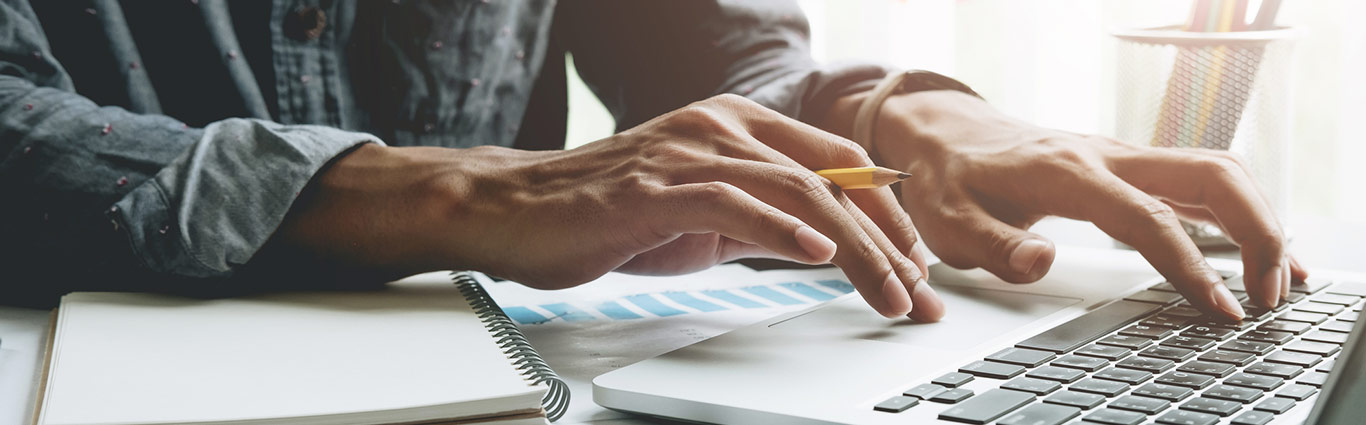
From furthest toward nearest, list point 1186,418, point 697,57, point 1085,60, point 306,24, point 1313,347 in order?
1. point 1085,60
2. point 697,57
3. point 306,24
4. point 1313,347
5. point 1186,418

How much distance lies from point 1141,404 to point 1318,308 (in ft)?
0.81

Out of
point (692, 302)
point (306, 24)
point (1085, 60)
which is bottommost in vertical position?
point (1085, 60)

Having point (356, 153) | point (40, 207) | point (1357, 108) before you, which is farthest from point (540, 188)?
point (1357, 108)

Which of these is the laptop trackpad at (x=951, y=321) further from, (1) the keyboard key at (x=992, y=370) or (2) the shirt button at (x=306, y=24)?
(2) the shirt button at (x=306, y=24)

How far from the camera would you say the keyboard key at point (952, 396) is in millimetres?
393

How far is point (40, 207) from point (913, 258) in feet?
1.51

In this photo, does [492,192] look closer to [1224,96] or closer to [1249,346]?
[1249,346]

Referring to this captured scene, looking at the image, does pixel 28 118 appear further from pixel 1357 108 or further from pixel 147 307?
pixel 1357 108

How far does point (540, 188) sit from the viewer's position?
0.60 meters

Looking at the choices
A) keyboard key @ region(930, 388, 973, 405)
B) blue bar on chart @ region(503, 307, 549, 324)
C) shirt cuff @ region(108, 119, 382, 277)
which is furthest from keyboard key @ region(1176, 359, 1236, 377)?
shirt cuff @ region(108, 119, 382, 277)

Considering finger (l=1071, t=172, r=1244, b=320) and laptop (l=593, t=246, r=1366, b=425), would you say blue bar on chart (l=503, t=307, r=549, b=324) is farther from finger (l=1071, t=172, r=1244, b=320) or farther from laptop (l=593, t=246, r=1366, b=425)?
finger (l=1071, t=172, r=1244, b=320)

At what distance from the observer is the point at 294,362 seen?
1.47 feet

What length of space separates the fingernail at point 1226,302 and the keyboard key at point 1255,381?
0.12m

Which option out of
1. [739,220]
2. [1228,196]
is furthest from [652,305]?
[1228,196]
